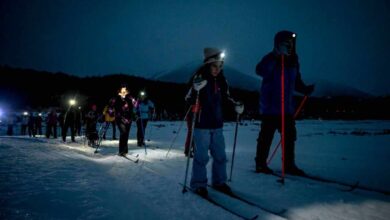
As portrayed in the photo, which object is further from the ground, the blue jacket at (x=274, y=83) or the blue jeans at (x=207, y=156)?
the blue jacket at (x=274, y=83)

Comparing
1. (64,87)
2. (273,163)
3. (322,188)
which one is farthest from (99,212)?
(64,87)

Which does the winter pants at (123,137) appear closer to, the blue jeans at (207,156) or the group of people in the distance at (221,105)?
the group of people in the distance at (221,105)

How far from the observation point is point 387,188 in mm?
3928

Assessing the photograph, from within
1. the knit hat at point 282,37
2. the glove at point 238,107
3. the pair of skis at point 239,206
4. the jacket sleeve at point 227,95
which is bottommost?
the pair of skis at point 239,206

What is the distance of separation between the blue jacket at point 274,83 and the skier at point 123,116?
3.94 metres

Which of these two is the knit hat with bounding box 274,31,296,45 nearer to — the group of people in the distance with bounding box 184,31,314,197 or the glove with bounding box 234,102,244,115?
the group of people in the distance with bounding box 184,31,314,197

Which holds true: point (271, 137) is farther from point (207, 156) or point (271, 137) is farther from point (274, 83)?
point (207, 156)

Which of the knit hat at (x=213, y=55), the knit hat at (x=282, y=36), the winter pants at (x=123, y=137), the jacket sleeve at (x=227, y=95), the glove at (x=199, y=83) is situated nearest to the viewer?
the glove at (x=199, y=83)

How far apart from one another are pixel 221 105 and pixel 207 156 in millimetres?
798

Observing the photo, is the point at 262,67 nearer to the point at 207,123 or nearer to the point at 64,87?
the point at 207,123

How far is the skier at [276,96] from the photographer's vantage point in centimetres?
482

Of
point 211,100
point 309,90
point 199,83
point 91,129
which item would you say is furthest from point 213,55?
point 91,129

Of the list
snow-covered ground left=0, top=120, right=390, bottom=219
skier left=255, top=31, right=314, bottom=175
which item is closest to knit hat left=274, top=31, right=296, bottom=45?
skier left=255, top=31, right=314, bottom=175

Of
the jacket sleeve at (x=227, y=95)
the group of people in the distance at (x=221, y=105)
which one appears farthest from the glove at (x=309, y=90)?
the jacket sleeve at (x=227, y=95)
